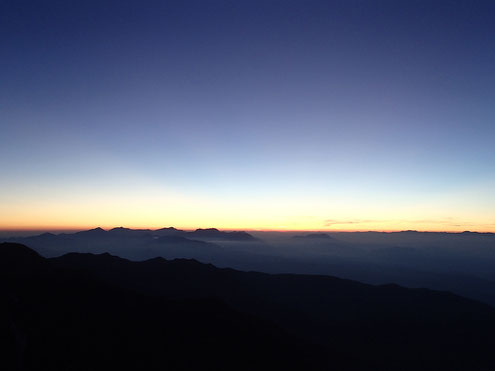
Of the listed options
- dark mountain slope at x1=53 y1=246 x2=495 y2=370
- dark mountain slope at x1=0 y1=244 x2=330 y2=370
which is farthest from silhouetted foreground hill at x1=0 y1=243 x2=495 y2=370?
dark mountain slope at x1=53 y1=246 x2=495 y2=370

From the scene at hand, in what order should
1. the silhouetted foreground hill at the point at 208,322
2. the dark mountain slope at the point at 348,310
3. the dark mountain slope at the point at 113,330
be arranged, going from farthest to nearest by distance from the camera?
the dark mountain slope at the point at 348,310, the silhouetted foreground hill at the point at 208,322, the dark mountain slope at the point at 113,330

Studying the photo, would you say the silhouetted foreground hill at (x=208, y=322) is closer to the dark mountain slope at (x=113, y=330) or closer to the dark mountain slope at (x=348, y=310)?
the dark mountain slope at (x=113, y=330)

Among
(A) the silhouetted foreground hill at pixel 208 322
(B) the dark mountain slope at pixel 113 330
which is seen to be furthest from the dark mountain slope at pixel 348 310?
(B) the dark mountain slope at pixel 113 330

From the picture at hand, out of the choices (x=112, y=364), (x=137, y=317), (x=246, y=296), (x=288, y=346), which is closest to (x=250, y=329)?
→ (x=288, y=346)

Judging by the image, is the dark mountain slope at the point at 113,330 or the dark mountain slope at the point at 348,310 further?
the dark mountain slope at the point at 348,310

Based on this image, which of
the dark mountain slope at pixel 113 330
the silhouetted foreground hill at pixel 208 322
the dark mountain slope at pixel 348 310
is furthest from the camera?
the dark mountain slope at pixel 348 310

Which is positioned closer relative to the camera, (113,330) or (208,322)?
(113,330)

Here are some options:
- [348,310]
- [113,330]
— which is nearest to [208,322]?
[113,330]

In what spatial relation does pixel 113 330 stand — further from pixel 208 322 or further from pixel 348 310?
pixel 348 310

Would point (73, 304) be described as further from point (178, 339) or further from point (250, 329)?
point (250, 329)
